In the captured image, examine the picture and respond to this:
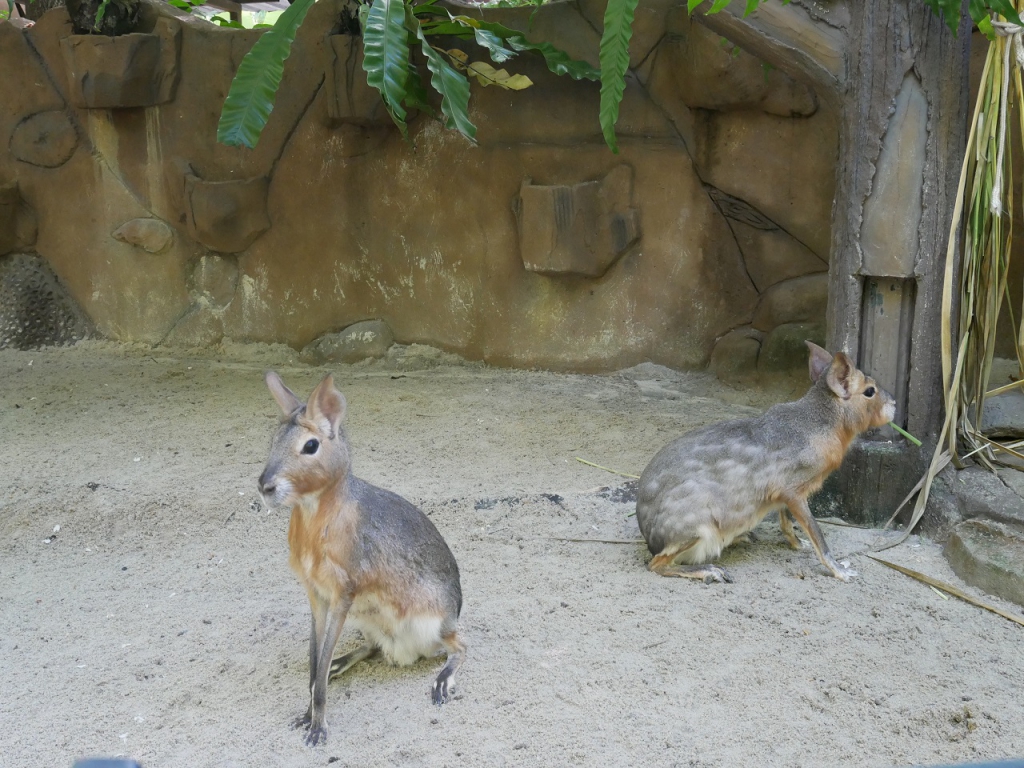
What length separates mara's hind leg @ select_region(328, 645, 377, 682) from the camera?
3211 mm

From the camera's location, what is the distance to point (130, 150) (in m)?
6.61

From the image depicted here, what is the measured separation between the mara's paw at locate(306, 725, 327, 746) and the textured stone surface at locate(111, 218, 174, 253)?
456cm

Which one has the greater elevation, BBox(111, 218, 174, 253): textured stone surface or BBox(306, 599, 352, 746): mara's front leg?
BBox(111, 218, 174, 253): textured stone surface

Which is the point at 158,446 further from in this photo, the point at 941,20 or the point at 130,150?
the point at 941,20

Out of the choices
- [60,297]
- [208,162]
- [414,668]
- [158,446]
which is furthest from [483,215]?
[414,668]

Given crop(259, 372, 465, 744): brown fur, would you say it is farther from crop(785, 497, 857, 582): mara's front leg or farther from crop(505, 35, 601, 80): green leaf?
crop(505, 35, 601, 80): green leaf

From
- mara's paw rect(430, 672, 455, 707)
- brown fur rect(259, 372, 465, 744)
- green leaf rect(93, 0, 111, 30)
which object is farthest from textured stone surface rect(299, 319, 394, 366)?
mara's paw rect(430, 672, 455, 707)

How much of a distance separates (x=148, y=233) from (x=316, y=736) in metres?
4.63

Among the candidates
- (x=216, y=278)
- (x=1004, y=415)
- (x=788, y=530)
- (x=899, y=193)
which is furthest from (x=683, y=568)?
(x=216, y=278)

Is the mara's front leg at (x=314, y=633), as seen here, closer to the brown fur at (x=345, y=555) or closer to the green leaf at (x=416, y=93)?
the brown fur at (x=345, y=555)

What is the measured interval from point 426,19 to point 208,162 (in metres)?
1.69

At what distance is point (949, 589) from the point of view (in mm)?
3652

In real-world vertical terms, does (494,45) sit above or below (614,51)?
above

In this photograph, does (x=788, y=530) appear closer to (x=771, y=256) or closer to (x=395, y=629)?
(x=395, y=629)
